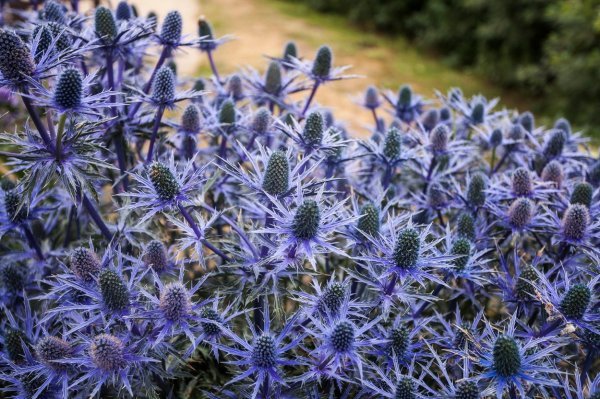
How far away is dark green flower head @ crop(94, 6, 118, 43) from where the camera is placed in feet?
6.35

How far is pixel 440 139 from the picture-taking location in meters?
2.26

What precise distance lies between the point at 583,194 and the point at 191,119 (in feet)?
4.71

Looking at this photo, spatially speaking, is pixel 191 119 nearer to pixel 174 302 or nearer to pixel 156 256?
pixel 156 256

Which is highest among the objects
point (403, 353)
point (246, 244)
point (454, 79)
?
point (246, 244)

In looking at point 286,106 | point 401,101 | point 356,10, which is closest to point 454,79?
point 356,10

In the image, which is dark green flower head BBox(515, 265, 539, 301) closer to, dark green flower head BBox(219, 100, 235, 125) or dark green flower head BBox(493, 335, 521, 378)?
dark green flower head BBox(493, 335, 521, 378)

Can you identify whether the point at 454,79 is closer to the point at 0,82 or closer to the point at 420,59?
the point at 420,59

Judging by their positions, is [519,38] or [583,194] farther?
[519,38]

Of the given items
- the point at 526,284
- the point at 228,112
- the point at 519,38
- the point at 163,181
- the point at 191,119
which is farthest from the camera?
the point at 519,38

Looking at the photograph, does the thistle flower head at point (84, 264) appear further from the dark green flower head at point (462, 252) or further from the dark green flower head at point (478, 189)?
the dark green flower head at point (478, 189)

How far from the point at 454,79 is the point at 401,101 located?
18.3 feet

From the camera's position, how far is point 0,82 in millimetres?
1449

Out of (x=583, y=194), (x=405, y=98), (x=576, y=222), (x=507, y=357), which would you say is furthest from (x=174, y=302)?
(x=405, y=98)

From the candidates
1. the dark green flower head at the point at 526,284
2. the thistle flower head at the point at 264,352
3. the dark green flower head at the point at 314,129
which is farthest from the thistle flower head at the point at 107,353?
the dark green flower head at the point at 526,284
